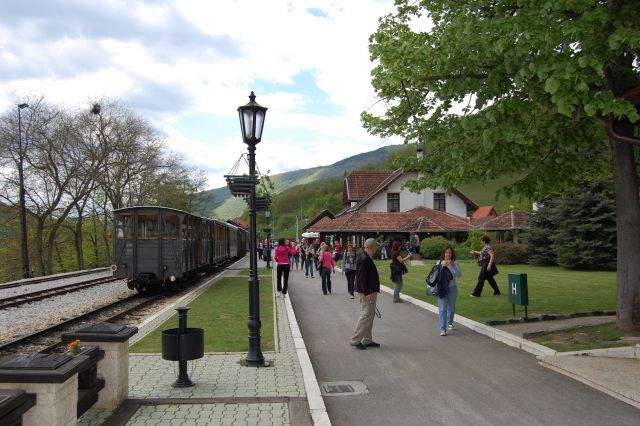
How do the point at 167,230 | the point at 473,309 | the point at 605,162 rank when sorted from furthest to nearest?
the point at 167,230
the point at 473,309
the point at 605,162

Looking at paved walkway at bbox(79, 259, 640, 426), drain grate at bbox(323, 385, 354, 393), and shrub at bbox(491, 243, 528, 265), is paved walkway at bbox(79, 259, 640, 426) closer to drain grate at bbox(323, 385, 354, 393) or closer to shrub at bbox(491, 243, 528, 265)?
drain grate at bbox(323, 385, 354, 393)

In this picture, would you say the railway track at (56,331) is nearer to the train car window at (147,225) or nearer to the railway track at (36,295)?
the train car window at (147,225)

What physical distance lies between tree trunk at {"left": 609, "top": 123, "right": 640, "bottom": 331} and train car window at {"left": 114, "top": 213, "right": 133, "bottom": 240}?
15.3 m

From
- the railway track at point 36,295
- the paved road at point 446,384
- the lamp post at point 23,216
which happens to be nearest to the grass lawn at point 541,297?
the paved road at point 446,384

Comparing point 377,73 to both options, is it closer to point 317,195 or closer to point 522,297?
point 522,297

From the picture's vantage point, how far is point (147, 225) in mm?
19594

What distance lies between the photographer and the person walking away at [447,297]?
10234 mm

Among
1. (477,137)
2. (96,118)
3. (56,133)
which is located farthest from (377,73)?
(96,118)

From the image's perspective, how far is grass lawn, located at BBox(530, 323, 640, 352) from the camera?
8.64m

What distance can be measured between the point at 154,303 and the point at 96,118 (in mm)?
25851

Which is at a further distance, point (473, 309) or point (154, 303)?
point (154, 303)

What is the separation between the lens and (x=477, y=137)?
10.1m

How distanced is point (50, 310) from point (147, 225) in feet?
14.7

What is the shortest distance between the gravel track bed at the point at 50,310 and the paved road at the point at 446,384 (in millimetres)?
6898
